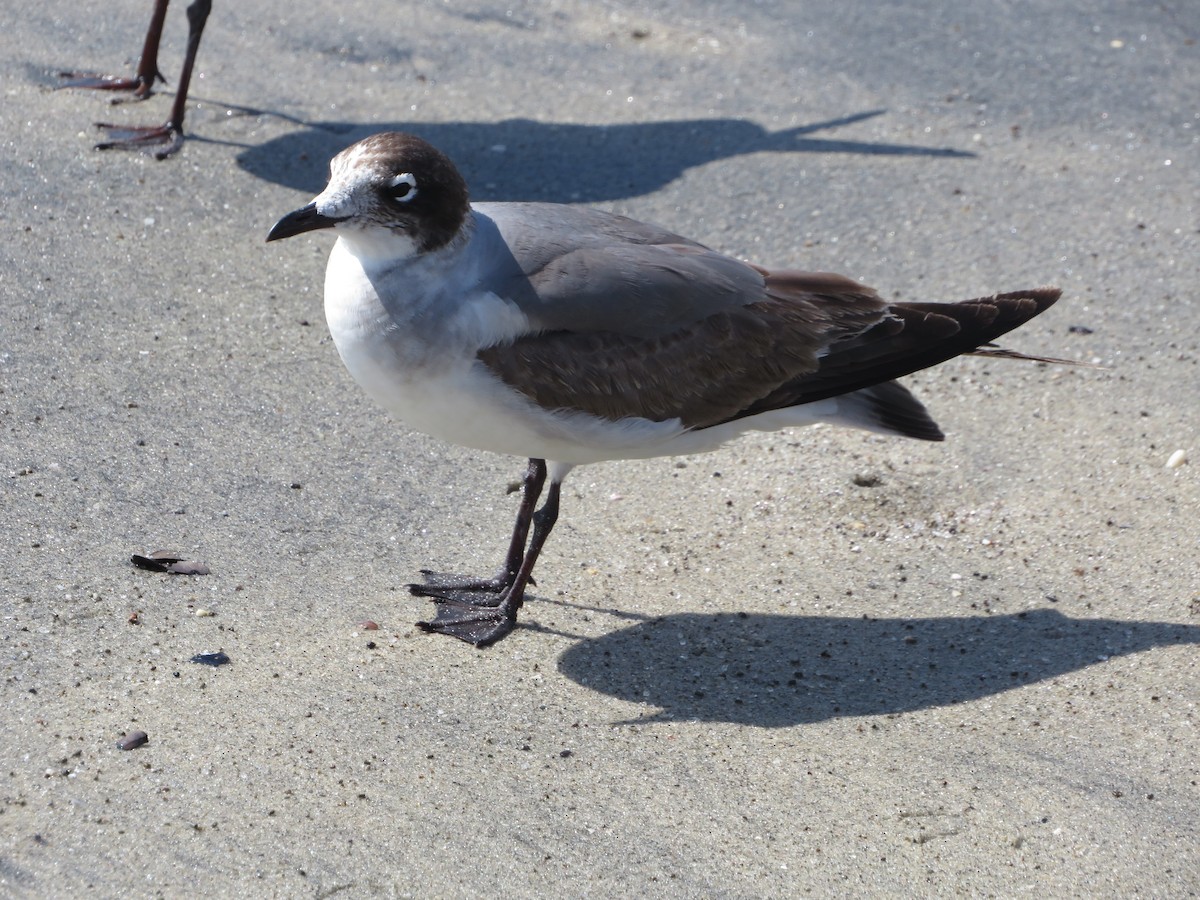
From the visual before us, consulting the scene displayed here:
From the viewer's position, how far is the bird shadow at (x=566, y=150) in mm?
6887

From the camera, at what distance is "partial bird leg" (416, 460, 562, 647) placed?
4293mm

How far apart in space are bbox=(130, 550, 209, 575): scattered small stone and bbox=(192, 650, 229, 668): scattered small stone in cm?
46

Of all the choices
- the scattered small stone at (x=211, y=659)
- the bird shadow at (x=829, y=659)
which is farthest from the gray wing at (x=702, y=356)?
the scattered small stone at (x=211, y=659)

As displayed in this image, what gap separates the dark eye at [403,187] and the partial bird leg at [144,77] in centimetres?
389

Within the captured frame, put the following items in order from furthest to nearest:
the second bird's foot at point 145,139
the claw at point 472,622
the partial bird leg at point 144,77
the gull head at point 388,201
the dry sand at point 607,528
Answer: the partial bird leg at point 144,77, the second bird's foot at point 145,139, the claw at point 472,622, the gull head at point 388,201, the dry sand at point 607,528

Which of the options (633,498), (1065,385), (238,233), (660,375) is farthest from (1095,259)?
(238,233)

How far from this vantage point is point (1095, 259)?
21.8 ft

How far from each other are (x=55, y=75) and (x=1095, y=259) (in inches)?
210

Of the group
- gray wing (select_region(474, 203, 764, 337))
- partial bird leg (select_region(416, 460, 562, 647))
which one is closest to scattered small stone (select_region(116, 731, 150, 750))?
partial bird leg (select_region(416, 460, 562, 647))

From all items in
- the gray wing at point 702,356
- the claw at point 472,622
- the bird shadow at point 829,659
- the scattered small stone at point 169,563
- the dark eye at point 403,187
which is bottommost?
the scattered small stone at point 169,563

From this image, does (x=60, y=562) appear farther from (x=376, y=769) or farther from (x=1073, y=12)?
(x=1073, y=12)

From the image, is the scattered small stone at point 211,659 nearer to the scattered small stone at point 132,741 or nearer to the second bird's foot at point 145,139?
the scattered small stone at point 132,741

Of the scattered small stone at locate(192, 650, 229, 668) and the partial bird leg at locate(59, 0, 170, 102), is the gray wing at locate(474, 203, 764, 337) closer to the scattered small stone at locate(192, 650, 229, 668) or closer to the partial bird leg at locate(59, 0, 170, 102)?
the scattered small stone at locate(192, 650, 229, 668)

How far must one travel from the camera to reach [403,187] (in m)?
3.86
